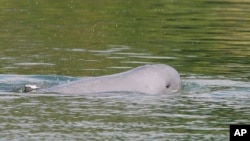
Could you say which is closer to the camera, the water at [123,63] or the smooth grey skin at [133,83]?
the water at [123,63]

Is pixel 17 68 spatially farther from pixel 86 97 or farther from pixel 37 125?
pixel 37 125

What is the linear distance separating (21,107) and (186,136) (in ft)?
9.67

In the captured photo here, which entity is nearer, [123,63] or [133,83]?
[133,83]

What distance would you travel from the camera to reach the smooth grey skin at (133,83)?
57.4ft

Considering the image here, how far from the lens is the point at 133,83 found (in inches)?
692

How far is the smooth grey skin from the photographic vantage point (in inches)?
689

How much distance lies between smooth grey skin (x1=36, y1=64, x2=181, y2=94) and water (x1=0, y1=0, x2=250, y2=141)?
209mm

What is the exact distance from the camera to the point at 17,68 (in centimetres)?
2073

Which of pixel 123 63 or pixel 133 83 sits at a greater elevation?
pixel 123 63

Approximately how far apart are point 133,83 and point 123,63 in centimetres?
411

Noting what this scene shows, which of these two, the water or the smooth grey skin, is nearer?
the water

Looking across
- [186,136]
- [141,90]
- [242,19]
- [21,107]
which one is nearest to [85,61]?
[141,90]

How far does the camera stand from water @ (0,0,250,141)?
585 inches

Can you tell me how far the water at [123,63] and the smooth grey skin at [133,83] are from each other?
0.21 m
